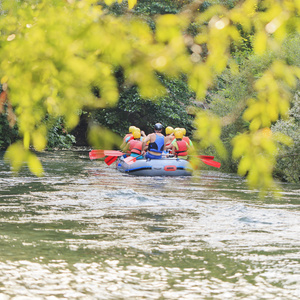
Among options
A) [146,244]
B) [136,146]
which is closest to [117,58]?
[146,244]

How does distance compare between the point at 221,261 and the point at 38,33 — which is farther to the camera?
the point at 221,261

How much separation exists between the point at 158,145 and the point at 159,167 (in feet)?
2.63

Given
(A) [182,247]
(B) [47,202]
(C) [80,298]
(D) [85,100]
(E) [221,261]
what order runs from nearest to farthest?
(D) [85,100] < (C) [80,298] < (E) [221,261] < (A) [182,247] < (B) [47,202]

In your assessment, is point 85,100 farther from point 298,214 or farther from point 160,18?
point 298,214

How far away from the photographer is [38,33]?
3.75 meters

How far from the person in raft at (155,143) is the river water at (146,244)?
15.4ft

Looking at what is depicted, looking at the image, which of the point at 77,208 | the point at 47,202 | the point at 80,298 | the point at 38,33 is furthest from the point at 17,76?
the point at 47,202

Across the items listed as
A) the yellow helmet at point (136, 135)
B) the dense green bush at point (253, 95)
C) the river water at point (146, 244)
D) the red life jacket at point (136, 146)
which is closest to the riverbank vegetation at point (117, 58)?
the river water at point (146, 244)

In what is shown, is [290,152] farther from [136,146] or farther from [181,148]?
[136,146]

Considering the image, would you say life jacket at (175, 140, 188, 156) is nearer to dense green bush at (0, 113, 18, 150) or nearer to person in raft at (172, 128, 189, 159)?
person in raft at (172, 128, 189, 159)

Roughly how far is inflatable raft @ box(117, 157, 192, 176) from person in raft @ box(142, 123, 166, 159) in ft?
1.47

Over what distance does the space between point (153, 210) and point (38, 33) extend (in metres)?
9.01

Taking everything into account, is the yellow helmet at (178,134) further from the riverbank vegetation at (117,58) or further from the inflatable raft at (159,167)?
the riverbank vegetation at (117,58)

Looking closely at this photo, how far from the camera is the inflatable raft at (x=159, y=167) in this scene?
20203mm
